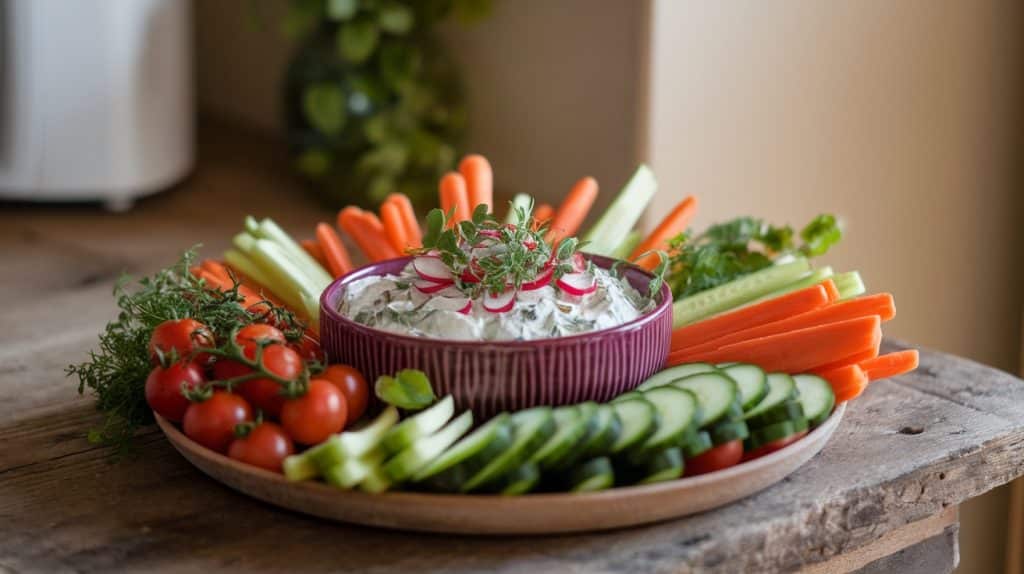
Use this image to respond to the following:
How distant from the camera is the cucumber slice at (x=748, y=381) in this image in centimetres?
108

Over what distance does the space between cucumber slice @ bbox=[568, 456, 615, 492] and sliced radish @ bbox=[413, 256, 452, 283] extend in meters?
0.22

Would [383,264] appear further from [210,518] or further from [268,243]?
[210,518]

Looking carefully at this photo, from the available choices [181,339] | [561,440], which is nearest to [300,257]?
[181,339]

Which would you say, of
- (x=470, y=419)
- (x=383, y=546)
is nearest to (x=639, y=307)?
(x=470, y=419)

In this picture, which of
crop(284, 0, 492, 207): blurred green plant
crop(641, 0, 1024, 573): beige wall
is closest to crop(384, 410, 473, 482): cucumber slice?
crop(641, 0, 1024, 573): beige wall

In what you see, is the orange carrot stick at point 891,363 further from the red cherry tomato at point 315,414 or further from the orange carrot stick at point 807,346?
the red cherry tomato at point 315,414

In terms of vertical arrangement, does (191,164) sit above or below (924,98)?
below

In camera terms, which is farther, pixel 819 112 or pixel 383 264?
pixel 819 112

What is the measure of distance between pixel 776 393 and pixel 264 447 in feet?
1.39

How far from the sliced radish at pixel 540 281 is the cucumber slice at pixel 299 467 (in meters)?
0.24

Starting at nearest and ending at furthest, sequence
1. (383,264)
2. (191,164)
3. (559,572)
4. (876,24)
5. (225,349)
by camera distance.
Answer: (559,572) < (225,349) < (383,264) < (876,24) < (191,164)

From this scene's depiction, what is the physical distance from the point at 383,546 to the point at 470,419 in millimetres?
120

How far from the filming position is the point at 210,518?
1057 mm

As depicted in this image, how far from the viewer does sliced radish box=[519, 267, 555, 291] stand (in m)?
1.11
